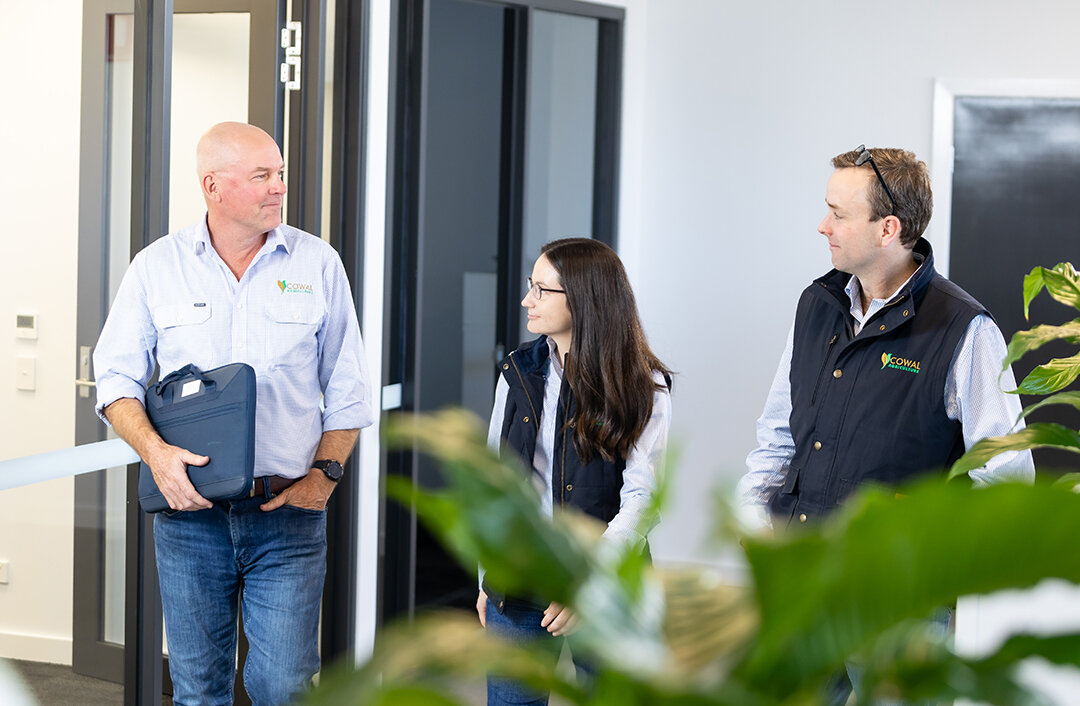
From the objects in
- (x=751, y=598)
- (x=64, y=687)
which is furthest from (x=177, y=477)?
(x=751, y=598)

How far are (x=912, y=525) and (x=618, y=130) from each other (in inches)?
186

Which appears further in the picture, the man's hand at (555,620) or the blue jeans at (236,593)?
the blue jeans at (236,593)

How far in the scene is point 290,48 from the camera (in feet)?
11.0

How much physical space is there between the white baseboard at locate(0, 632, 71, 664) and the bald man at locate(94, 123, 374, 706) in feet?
1.02

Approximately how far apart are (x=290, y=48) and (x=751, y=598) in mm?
3164

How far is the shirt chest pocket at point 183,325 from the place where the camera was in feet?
7.97

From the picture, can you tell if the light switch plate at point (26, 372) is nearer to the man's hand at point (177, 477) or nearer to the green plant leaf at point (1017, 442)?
the man's hand at point (177, 477)

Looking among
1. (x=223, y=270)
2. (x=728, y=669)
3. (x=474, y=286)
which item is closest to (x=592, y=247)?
(x=223, y=270)

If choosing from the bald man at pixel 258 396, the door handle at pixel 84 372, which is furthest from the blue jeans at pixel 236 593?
the door handle at pixel 84 372

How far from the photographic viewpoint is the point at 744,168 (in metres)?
5.06

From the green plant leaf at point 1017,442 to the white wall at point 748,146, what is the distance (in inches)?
143

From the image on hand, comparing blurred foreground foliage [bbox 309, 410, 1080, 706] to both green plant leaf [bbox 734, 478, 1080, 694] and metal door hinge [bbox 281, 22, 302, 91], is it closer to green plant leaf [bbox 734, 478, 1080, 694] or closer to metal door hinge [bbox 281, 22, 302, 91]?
green plant leaf [bbox 734, 478, 1080, 694]

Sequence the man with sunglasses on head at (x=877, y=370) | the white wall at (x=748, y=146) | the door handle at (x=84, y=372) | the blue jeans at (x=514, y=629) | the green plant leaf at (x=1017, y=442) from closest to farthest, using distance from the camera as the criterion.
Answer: the green plant leaf at (x=1017, y=442) → the man with sunglasses on head at (x=877, y=370) → the blue jeans at (x=514, y=629) → the door handle at (x=84, y=372) → the white wall at (x=748, y=146)

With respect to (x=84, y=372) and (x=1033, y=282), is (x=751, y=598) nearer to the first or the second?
(x=1033, y=282)
